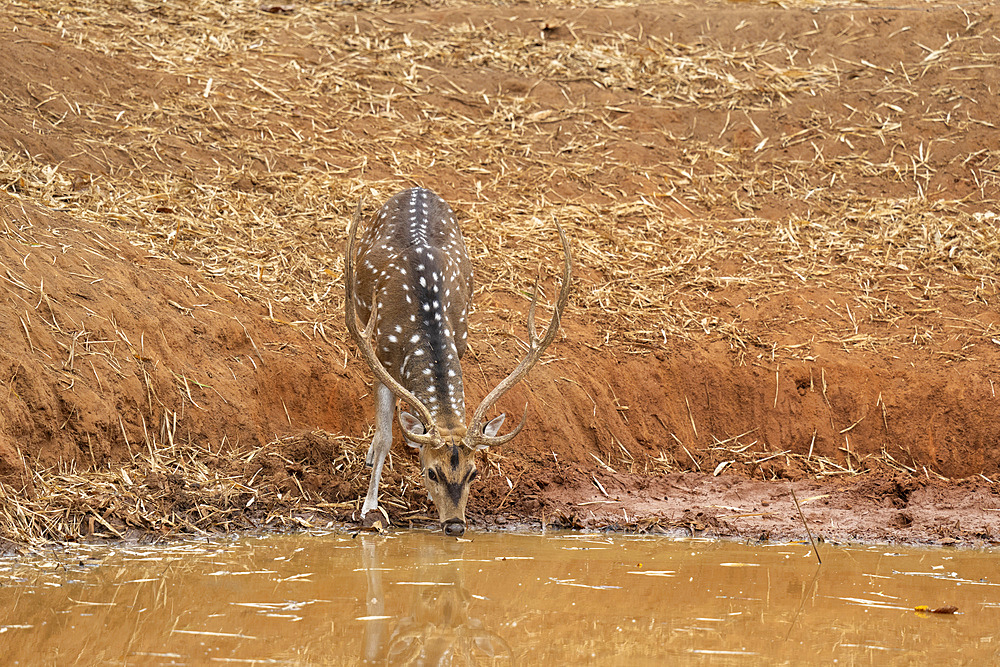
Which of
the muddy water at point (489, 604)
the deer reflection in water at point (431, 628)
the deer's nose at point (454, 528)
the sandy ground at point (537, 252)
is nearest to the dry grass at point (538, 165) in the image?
the sandy ground at point (537, 252)

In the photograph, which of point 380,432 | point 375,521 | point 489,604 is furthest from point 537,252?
point 489,604

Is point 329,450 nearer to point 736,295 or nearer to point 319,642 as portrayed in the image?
point 319,642

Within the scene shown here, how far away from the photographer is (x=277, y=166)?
13.5 m

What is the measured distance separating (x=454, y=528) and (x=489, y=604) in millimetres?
1648

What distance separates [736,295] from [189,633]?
8.03 m

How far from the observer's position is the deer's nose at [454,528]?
796cm

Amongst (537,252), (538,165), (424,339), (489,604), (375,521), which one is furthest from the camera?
(538,165)

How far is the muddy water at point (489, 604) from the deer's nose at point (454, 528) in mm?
111

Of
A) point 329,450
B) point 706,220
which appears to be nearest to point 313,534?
point 329,450

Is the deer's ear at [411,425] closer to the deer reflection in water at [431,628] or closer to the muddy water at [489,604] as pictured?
the muddy water at [489,604]

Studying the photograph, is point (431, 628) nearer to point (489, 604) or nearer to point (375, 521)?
point (489, 604)

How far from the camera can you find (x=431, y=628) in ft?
19.2

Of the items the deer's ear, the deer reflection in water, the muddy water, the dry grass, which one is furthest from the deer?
the dry grass

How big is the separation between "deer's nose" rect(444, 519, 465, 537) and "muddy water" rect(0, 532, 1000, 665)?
11cm
